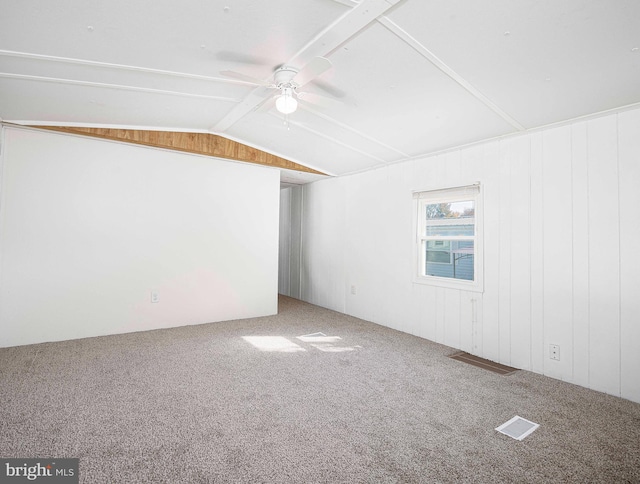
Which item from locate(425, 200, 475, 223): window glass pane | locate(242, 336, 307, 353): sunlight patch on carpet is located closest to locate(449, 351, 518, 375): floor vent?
locate(425, 200, 475, 223): window glass pane

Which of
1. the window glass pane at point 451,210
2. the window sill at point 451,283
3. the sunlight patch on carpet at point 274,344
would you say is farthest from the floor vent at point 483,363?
the sunlight patch on carpet at point 274,344

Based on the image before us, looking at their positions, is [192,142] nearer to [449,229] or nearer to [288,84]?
[288,84]

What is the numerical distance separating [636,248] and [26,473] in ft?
13.2

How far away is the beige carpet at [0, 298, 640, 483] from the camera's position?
172 centimetres

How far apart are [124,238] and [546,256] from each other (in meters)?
4.46

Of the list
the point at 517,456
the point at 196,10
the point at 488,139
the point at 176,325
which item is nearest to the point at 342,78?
the point at 196,10

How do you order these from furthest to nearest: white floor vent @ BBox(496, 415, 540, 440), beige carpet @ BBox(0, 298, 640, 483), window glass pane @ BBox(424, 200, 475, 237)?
window glass pane @ BBox(424, 200, 475, 237), white floor vent @ BBox(496, 415, 540, 440), beige carpet @ BBox(0, 298, 640, 483)

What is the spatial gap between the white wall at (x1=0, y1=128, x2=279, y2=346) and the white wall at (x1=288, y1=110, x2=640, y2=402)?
2060mm

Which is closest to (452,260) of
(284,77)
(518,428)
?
(518,428)

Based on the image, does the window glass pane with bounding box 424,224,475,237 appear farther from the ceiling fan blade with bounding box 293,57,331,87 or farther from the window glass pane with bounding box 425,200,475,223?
the ceiling fan blade with bounding box 293,57,331,87

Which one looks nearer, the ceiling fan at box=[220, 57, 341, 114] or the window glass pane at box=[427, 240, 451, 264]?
the ceiling fan at box=[220, 57, 341, 114]

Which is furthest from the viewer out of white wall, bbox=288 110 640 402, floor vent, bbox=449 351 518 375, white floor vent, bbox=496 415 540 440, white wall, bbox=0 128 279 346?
white wall, bbox=0 128 279 346

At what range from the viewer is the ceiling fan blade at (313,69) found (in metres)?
2.05

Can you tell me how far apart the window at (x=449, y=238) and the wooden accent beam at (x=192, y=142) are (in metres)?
2.17
